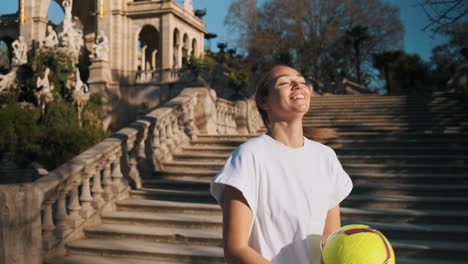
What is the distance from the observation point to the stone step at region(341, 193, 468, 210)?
527 cm

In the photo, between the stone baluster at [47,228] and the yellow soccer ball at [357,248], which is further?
the stone baluster at [47,228]

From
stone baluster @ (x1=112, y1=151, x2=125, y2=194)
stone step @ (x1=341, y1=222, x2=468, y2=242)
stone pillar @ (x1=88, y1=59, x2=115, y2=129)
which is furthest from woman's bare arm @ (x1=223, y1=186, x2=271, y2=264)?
stone pillar @ (x1=88, y1=59, x2=115, y2=129)

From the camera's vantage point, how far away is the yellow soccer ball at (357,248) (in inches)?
57.3

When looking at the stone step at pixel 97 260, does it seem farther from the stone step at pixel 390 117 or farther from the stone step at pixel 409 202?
the stone step at pixel 390 117

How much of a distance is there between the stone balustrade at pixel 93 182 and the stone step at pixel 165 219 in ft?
0.73

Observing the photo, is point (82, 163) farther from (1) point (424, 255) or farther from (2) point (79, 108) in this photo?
(2) point (79, 108)

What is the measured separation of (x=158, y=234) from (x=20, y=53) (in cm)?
2920

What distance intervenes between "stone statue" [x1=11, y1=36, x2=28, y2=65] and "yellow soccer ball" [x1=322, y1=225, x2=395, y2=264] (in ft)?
105

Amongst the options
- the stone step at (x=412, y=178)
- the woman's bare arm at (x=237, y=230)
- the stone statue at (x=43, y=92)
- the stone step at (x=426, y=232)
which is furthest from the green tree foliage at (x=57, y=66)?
the woman's bare arm at (x=237, y=230)

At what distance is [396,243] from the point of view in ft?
14.7

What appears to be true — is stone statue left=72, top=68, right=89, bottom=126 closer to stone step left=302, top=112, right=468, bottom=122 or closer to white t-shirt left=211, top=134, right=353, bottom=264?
stone step left=302, top=112, right=468, bottom=122

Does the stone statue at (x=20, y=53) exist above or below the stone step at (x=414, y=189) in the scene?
above

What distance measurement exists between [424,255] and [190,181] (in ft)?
11.1

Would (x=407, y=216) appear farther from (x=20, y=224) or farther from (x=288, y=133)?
(x=20, y=224)
